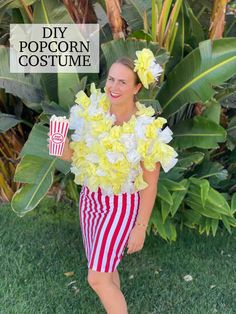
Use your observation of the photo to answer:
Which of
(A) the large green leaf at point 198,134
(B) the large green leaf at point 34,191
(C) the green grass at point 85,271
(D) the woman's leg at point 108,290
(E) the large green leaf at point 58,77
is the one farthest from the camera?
(E) the large green leaf at point 58,77

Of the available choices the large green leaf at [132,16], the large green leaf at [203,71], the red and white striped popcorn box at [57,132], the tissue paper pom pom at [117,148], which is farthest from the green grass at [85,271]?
the large green leaf at [132,16]

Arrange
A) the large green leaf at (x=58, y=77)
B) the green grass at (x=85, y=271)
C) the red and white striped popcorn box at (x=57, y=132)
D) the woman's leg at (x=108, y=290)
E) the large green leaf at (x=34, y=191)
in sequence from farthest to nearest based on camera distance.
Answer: the large green leaf at (x=58, y=77) < the green grass at (x=85, y=271) < the large green leaf at (x=34, y=191) < the woman's leg at (x=108, y=290) < the red and white striped popcorn box at (x=57, y=132)

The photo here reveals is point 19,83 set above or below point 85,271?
above

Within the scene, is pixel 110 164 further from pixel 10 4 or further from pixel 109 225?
pixel 10 4

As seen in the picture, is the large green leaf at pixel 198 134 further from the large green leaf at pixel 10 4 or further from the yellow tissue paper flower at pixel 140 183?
the large green leaf at pixel 10 4

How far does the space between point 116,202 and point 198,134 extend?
1.03 m

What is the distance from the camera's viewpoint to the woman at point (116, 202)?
7.44ft

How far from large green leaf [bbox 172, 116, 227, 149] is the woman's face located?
979mm

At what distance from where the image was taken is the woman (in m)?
2.27

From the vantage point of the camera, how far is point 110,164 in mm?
2301

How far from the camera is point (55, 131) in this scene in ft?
6.79

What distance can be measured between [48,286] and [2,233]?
2.48 feet

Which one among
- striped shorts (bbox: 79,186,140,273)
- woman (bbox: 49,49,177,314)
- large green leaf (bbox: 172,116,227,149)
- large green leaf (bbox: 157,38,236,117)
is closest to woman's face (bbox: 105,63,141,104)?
woman (bbox: 49,49,177,314)

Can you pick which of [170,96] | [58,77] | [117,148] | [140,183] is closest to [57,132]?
[117,148]
